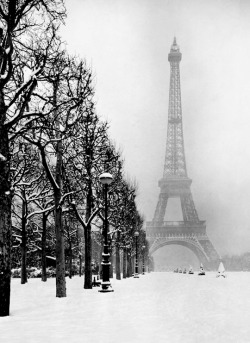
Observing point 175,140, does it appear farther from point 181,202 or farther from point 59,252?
point 59,252

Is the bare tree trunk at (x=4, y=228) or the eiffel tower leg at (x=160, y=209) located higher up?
the eiffel tower leg at (x=160, y=209)

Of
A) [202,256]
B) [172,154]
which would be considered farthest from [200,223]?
[172,154]

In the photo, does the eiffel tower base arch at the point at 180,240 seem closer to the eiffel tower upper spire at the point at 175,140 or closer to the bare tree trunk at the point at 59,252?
the eiffel tower upper spire at the point at 175,140

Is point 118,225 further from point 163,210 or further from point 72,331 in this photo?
point 163,210

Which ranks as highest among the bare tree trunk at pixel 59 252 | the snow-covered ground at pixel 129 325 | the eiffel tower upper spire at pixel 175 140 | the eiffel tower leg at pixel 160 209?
the eiffel tower upper spire at pixel 175 140

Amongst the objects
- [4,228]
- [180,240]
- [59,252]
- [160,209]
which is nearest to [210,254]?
[180,240]

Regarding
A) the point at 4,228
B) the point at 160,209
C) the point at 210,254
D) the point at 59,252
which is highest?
the point at 160,209

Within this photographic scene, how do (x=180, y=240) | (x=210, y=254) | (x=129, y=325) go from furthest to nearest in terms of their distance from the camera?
(x=180, y=240), (x=210, y=254), (x=129, y=325)

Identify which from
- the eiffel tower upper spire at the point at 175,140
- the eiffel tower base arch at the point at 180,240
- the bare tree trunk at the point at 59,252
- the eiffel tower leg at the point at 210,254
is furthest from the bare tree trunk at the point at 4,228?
the eiffel tower upper spire at the point at 175,140
